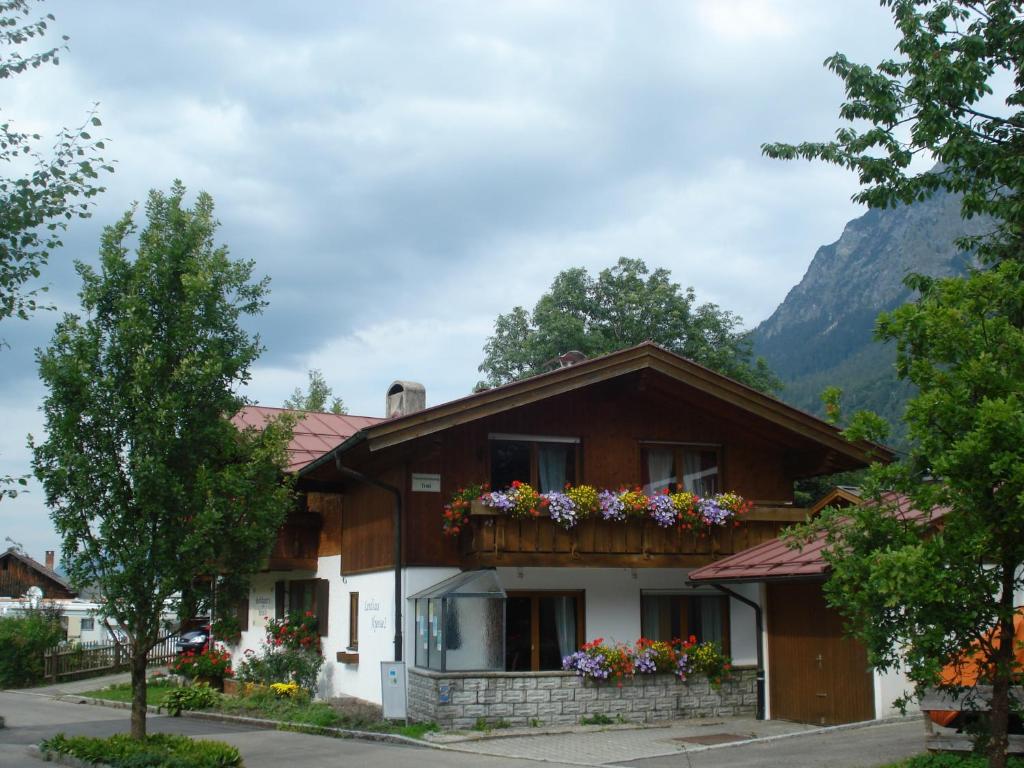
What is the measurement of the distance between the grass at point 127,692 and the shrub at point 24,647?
5.43m

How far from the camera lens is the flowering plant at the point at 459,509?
17.4 meters

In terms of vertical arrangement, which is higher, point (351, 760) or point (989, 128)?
point (989, 128)

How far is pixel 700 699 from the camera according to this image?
17.7 m

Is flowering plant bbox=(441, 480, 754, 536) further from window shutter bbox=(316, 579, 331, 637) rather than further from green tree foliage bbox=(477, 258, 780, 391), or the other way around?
green tree foliage bbox=(477, 258, 780, 391)

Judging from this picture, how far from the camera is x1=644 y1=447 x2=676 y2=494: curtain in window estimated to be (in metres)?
19.6

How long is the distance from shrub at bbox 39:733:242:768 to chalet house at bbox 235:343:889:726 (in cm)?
452

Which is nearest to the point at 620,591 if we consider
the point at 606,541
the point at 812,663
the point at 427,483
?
the point at 606,541

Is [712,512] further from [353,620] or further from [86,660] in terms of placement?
[86,660]

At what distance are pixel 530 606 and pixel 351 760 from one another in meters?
4.97

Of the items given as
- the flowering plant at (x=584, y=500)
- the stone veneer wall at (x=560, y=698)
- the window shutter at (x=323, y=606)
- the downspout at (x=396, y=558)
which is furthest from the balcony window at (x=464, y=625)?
the window shutter at (x=323, y=606)

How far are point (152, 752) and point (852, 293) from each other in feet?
404

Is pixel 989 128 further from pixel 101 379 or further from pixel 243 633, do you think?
pixel 243 633

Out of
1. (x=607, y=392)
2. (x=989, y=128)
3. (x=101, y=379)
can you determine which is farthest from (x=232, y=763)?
(x=989, y=128)

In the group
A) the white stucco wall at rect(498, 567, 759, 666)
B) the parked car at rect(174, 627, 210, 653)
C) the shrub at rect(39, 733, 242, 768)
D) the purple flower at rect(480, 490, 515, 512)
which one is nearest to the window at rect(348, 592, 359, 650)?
Answer: the white stucco wall at rect(498, 567, 759, 666)
